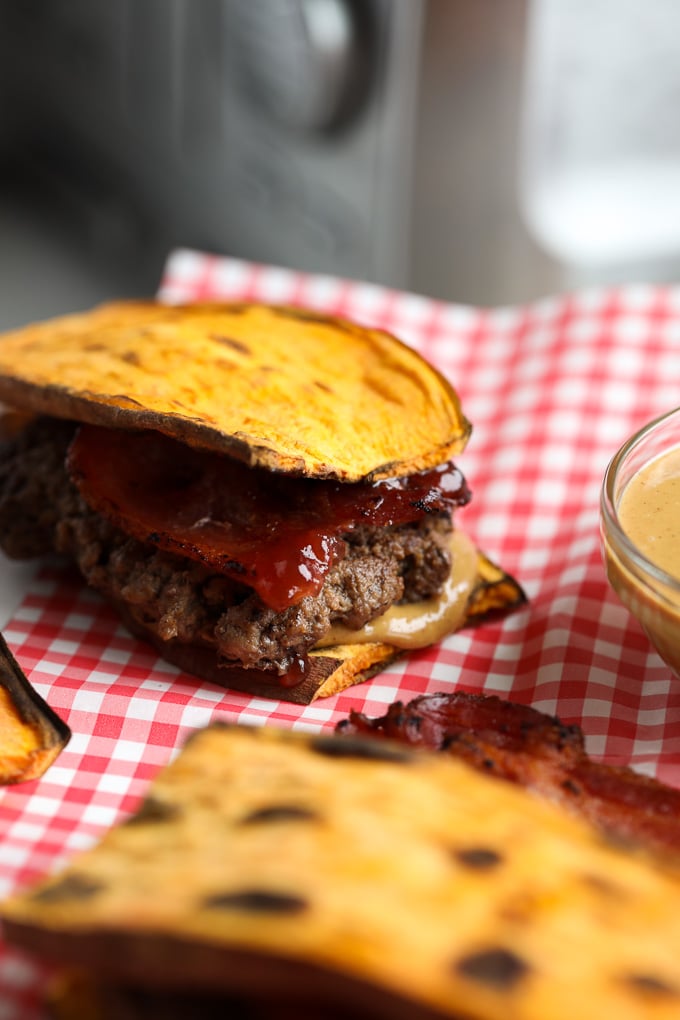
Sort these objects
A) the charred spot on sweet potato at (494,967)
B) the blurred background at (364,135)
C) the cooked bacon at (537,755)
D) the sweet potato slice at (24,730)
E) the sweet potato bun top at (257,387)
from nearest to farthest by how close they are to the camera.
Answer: the charred spot on sweet potato at (494,967) → the cooked bacon at (537,755) → the sweet potato slice at (24,730) → the sweet potato bun top at (257,387) → the blurred background at (364,135)

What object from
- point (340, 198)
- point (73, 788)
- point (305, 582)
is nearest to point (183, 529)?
point (305, 582)

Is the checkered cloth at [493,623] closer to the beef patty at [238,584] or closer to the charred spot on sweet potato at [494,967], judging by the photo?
the beef patty at [238,584]

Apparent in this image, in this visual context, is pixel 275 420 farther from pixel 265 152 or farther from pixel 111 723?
pixel 265 152

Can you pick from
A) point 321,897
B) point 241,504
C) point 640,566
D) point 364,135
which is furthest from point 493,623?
point 364,135

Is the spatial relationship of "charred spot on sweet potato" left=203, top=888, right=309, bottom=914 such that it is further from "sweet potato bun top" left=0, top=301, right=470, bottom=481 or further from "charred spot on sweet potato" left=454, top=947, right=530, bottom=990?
"sweet potato bun top" left=0, top=301, right=470, bottom=481

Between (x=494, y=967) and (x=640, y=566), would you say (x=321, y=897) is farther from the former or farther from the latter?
(x=640, y=566)

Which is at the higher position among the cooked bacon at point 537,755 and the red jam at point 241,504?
the red jam at point 241,504

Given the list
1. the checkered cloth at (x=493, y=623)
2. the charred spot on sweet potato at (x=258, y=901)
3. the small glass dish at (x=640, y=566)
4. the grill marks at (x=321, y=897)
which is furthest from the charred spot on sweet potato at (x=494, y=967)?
the small glass dish at (x=640, y=566)
